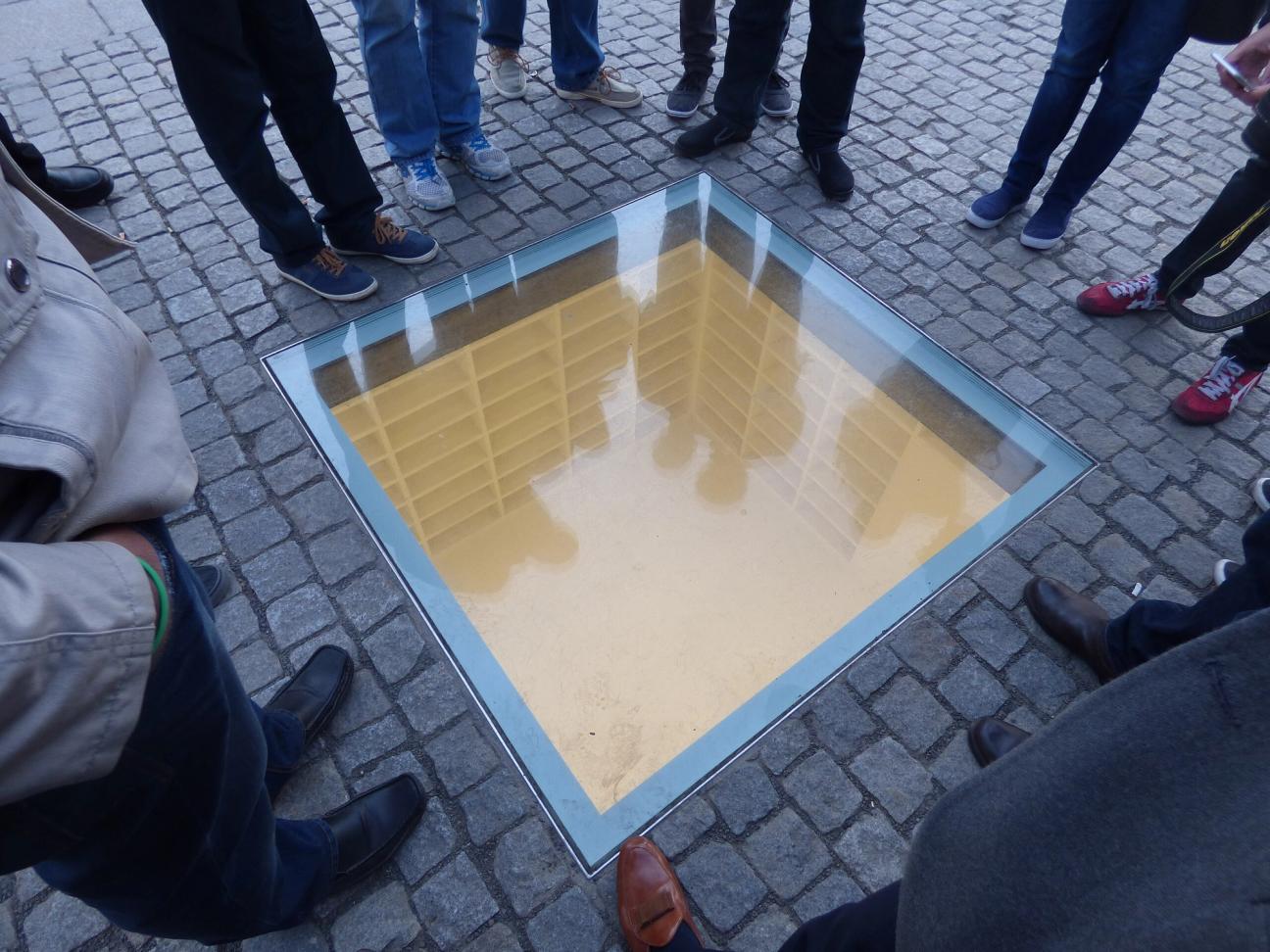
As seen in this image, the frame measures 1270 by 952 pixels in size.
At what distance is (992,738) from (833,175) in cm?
293

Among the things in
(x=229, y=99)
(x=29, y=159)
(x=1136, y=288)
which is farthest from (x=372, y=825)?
(x=1136, y=288)

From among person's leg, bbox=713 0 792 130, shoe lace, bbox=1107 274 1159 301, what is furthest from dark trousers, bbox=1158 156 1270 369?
person's leg, bbox=713 0 792 130

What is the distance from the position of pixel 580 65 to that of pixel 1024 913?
15.2ft

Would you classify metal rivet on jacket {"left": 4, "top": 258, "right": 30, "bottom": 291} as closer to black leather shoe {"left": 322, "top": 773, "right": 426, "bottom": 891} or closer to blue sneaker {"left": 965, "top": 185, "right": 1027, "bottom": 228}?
black leather shoe {"left": 322, "top": 773, "right": 426, "bottom": 891}

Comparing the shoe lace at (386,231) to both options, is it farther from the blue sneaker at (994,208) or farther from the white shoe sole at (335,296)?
the blue sneaker at (994,208)

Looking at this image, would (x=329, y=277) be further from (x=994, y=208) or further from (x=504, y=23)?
(x=994, y=208)

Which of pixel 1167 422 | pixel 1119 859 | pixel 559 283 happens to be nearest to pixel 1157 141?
pixel 1167 422

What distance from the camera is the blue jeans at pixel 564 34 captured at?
4.26m

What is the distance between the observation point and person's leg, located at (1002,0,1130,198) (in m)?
3.15

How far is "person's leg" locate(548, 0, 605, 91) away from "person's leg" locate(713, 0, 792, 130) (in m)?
0.83

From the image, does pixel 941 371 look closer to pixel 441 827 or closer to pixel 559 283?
pixel 559 283

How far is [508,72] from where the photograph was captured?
4.52 meters

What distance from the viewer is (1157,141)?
14.3 ft

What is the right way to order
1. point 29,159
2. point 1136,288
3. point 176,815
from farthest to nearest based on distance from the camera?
1. point 1136,288
2. point 29,159
3. point 176,815
